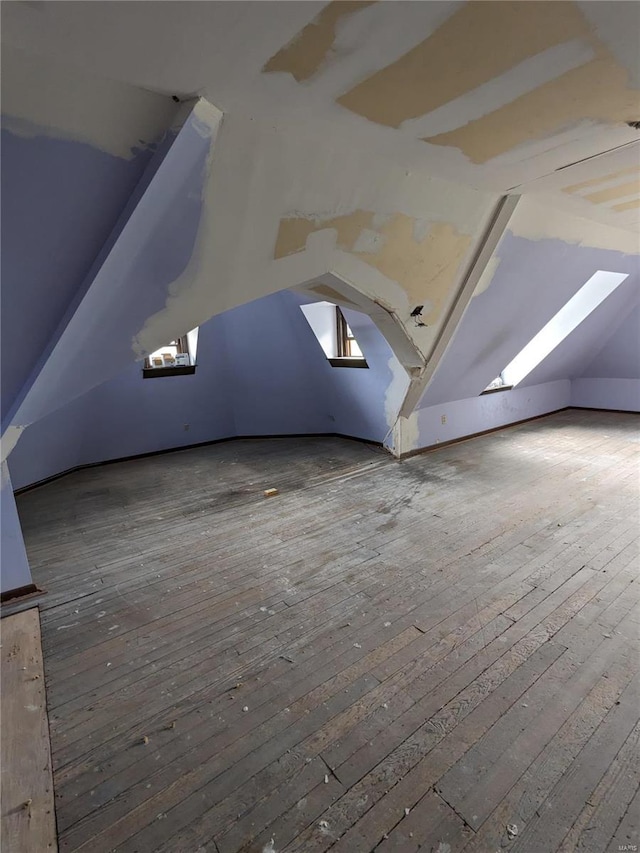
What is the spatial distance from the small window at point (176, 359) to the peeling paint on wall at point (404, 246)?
3.41 meters

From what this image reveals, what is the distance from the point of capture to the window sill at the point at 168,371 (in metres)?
5.53

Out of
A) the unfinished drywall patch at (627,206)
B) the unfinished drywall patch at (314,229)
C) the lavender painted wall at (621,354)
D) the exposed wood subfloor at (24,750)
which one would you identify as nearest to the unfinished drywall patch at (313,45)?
the unfinished drywall patch at (314,229)

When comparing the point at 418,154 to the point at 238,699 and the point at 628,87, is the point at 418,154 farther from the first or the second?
the point at 238,699

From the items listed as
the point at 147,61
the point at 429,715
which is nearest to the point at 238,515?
the point at 429,715

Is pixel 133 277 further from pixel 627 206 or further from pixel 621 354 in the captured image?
pixel 621 354

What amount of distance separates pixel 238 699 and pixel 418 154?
277 cm

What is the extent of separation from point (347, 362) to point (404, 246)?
240 centimetres

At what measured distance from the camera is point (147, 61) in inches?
51.8

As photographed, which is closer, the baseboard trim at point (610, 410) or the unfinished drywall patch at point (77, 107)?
the unfinished drywall patch at point (77, 107)

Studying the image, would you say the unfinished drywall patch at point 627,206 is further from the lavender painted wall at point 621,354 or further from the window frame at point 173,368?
the window frame at point 173,368

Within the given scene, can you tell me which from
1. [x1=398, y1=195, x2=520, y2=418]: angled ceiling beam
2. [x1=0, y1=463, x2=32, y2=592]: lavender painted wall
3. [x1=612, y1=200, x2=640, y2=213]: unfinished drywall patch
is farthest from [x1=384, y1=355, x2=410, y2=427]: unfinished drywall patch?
[x1=0, y1=463, x2=32, y2=592]: lavender painted wall

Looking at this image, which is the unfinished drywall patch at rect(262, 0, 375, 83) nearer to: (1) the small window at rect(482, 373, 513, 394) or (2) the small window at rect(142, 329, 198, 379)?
(2) the small window at rect(142, 329, 198, 379)

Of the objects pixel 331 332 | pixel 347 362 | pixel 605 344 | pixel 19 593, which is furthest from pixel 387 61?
pixel 605 344

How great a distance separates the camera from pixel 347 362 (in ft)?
17.1
